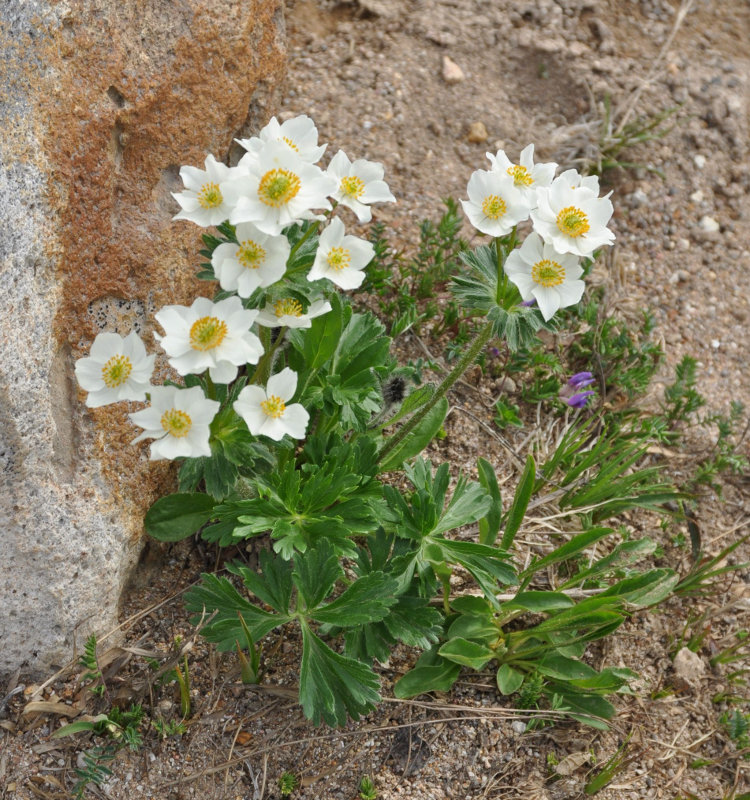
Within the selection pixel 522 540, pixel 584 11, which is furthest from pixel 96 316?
pixel 584 11

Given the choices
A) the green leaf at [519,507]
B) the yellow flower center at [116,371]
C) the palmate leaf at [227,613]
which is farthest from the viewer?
the green leaf at [519,507]

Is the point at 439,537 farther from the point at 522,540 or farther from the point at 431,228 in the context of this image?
the point at 431,228

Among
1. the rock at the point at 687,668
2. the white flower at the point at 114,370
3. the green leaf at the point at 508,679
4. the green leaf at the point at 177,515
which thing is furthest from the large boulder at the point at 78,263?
the rock at the point at 687,668

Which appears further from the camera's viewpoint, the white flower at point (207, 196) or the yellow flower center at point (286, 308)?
the yellow flower center at point (286, 308)

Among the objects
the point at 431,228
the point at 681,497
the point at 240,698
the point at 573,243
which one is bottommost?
the point at 240,698

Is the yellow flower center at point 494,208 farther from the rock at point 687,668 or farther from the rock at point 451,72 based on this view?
the rock at point 451,72

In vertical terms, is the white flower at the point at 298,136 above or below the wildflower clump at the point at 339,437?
above

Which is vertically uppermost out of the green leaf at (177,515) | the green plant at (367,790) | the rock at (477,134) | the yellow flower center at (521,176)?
the yellow flower center at (521,176)
